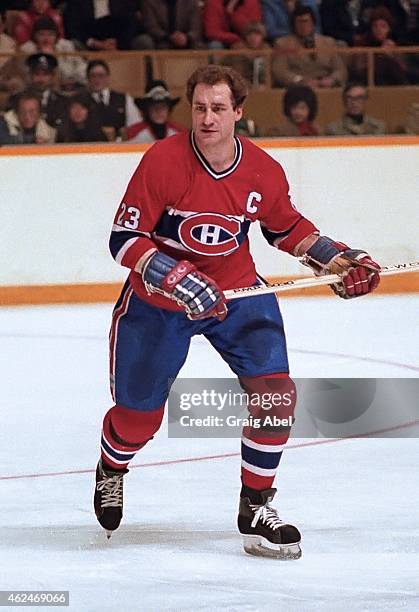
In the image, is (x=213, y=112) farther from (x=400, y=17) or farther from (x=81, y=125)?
(x=400, y=17)

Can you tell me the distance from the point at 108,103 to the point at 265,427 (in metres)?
4.38

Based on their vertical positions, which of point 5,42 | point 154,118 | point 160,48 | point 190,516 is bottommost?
point 154,118

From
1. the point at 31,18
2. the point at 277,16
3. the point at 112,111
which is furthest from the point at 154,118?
the point at 277,16

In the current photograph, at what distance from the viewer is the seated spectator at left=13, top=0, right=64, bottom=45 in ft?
26.3

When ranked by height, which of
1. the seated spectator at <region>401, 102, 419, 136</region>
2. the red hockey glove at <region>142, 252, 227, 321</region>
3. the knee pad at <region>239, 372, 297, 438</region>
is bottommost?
the seated spectator at <region>401, 102, 419, 136</region>

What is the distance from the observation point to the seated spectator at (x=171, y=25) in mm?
8031

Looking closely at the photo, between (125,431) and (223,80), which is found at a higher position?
(223,80)

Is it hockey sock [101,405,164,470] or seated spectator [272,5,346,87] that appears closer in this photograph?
hockey sock [101,405,164,470]

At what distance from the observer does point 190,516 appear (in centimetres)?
355

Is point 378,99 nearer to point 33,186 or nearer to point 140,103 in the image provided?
point 140,103

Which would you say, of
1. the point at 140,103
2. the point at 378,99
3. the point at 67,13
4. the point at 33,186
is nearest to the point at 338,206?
the point at 378,99

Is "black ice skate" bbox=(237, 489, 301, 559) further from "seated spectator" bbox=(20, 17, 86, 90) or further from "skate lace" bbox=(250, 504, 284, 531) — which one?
"seated spectator" bbox=(20, 17, 86, 90)

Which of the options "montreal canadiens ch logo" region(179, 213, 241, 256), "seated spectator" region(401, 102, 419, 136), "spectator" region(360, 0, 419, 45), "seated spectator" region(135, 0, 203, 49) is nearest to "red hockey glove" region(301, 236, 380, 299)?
"montreal canadiens ch logo" region(179, 213, 241, 256)

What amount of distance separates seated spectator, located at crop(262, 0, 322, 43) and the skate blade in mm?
5377
